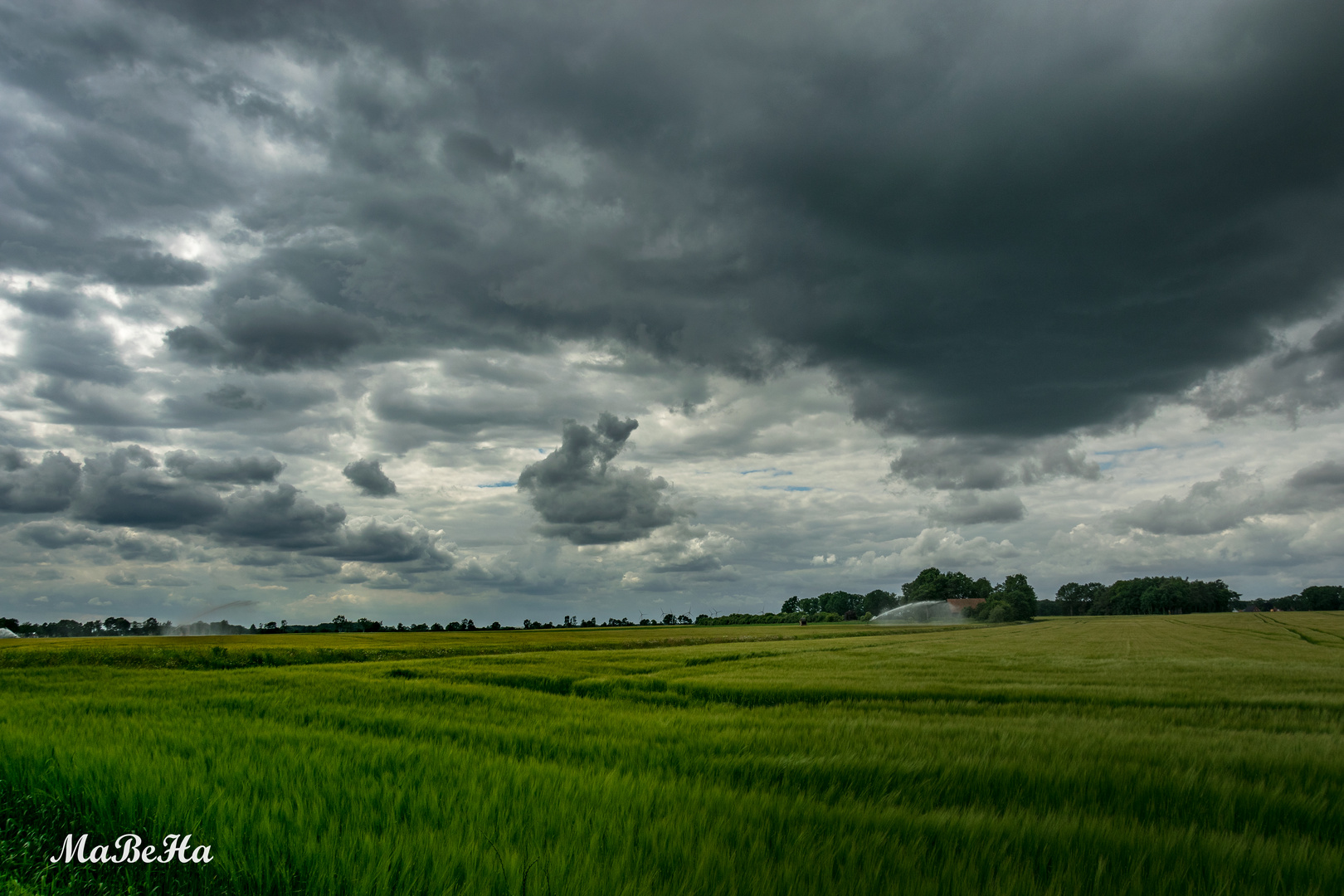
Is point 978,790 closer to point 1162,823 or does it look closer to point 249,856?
point 1162,823

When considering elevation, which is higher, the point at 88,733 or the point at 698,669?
the point at 88,733

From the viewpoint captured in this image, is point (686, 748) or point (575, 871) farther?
point (686, 748)

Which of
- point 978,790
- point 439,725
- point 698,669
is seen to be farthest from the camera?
point 698,669

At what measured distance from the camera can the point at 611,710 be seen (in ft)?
40.8

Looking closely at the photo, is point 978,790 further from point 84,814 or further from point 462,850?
point 84,814

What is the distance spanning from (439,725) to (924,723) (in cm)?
759

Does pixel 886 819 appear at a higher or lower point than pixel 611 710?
higher

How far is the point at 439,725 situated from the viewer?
9.26 m

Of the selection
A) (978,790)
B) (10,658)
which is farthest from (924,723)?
(10,658)

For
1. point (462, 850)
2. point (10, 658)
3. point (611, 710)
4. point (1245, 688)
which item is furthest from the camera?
point (10, 658)

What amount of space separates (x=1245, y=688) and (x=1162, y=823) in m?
16.6

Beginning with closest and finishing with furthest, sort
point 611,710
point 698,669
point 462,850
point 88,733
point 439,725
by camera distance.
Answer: point 462,850, point 88,733, point 439,725, point 611,710, point 698,669

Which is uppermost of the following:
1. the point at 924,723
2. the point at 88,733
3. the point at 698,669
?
the point at 88,733

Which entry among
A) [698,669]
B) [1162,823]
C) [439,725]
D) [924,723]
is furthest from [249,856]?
[698,669]
